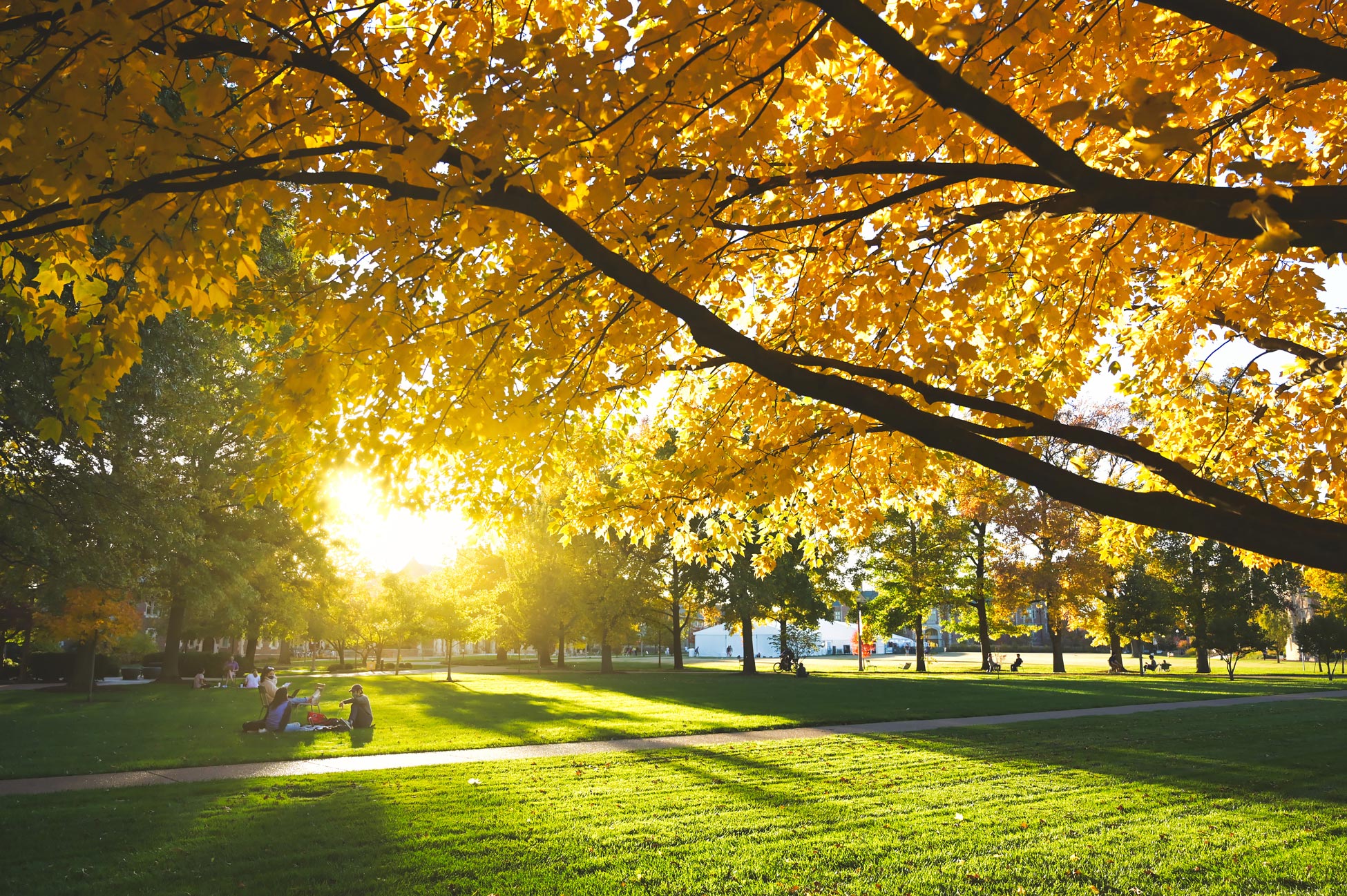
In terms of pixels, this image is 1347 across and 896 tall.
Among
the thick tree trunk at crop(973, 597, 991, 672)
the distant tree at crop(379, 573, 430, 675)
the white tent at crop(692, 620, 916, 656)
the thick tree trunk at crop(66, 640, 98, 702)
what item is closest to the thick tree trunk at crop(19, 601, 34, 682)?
the thick tree trunk at crop(66, 640, 98, 702)

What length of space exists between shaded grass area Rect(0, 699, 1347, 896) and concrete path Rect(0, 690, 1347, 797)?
2.17 ft

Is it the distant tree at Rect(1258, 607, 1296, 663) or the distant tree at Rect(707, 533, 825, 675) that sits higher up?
the distant tree at Rect(707, 533, 825, 675)

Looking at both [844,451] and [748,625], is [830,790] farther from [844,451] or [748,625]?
[748,625]

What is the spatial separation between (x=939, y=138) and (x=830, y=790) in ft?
23.8

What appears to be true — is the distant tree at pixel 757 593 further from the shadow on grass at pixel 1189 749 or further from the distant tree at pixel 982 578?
the shadow on grass at pixel 1189 749

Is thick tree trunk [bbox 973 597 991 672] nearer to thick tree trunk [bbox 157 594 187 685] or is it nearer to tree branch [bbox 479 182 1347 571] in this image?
thick tree trunk [bbox 157 594 187 685]

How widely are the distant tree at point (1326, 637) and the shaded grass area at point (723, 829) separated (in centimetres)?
3272

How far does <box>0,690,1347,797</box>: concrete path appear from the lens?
980 cm

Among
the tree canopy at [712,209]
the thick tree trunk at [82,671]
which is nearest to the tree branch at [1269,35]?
the tree canopy at [712,209]

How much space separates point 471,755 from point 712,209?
9730 mm

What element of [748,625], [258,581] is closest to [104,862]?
[258,581]

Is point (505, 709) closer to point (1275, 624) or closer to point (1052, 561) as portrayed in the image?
point (1052, 561)

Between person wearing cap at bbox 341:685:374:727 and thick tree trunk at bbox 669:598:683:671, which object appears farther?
thick tree trunk at bbox 669:598:683:671

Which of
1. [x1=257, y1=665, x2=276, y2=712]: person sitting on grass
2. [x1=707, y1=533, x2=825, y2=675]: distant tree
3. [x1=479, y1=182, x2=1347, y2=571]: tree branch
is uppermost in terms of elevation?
[x1=479, y1=182, x2=1347, y2=571]: tree branch
